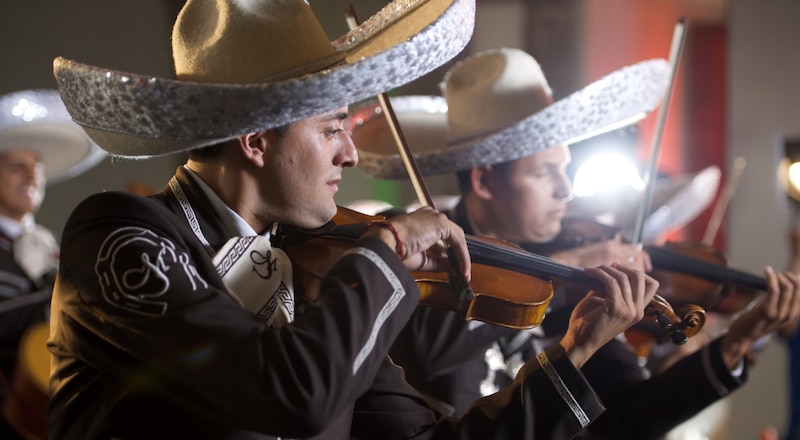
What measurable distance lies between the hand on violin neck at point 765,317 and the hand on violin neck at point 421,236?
86 cm

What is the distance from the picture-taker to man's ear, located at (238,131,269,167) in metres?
1.43

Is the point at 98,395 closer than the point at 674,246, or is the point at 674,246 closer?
the point at 98,395

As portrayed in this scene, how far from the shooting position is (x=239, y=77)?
1.36m

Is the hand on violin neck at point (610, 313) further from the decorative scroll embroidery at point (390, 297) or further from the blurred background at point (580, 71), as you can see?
the blurred background at point (580, 71)

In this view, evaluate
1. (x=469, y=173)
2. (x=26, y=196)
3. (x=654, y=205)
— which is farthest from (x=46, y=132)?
(x=654, y=205)

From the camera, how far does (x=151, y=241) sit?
1.21 m

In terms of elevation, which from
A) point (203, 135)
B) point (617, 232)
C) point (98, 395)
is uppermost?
point (203, 135)

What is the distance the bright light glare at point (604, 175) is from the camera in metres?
4.19

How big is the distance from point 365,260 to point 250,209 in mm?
319

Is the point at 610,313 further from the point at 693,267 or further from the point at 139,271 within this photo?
the point at 693,267

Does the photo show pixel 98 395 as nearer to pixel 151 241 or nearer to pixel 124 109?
pixel 151 241

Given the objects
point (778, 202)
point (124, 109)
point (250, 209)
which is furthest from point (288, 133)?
point (778, 202)

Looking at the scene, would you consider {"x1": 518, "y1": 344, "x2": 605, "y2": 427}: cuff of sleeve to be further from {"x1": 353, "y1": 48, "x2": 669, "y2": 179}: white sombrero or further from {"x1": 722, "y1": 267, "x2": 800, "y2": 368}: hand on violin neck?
{"x1": 353, "y1": 48, "x2": 669, "y2": 179}: white sombrero

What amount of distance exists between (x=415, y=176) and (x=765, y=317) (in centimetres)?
90
